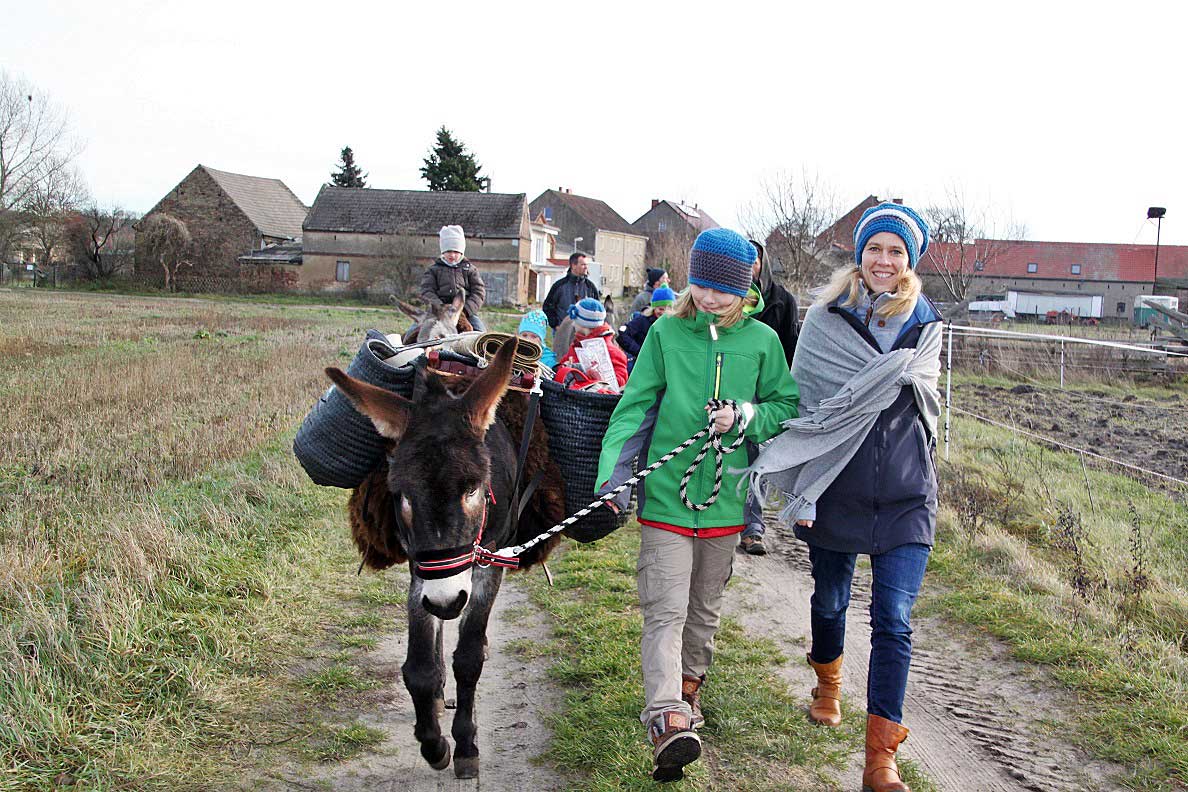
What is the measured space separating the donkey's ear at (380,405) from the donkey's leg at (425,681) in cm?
66

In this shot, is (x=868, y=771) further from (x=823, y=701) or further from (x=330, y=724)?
(x=330, y=724)

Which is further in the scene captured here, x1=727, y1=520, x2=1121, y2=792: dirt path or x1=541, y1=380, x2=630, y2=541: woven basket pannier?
x1=541, y1=380, x2=630, y2=541: woven basket pannier

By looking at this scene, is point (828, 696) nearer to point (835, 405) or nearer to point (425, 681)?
point (835, 405)

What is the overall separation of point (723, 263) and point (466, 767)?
2368 millimetres

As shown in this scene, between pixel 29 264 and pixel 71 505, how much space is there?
173 feet

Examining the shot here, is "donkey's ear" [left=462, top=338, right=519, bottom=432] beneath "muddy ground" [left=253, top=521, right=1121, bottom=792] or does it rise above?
above

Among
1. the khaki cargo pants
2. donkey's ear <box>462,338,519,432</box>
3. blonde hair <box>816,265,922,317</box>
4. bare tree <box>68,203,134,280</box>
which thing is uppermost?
bare tree <box>68,203,134,280</box>

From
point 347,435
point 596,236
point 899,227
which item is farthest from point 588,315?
point 596,236

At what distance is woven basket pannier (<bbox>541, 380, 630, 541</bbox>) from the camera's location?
164 inches

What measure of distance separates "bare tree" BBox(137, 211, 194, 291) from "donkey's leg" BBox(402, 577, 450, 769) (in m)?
51.4

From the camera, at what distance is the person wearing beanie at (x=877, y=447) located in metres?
3.29

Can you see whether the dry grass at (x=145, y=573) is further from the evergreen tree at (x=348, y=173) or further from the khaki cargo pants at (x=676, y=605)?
the evergreen tree at (x=348, y=173)

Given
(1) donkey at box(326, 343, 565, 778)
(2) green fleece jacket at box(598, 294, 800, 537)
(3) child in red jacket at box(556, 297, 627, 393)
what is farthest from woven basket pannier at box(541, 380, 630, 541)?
(3) child in red jacket at box(556, 297, 627, 393)

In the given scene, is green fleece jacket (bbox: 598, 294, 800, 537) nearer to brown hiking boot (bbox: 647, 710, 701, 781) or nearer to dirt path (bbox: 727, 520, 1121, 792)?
brown hiking boot (bbox: 647, 710, 701, 781)
